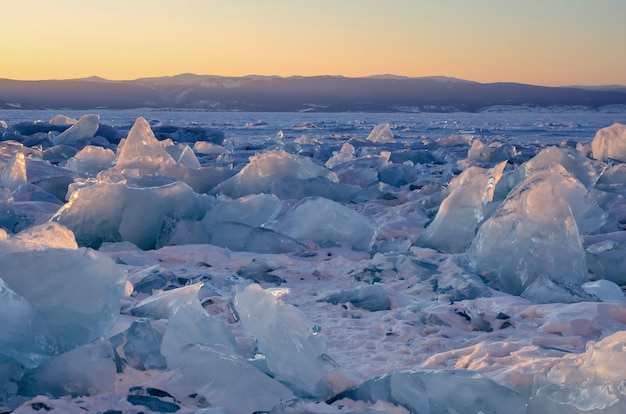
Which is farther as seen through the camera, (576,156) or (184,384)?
(576,156)

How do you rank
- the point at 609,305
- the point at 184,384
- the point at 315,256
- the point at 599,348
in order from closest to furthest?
the point at 599,348
the point at 184,384
the point at 609,305
the point at 315,256

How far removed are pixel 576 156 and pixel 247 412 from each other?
4.19 m

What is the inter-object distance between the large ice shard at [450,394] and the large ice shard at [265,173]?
3.73 m

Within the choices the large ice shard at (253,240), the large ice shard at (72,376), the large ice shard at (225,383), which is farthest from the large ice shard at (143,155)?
the large ice shard at (225,383)

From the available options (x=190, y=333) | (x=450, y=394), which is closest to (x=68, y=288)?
(x=190, y=333)

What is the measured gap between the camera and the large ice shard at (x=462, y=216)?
3594 mm

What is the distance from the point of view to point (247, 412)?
1.56 m

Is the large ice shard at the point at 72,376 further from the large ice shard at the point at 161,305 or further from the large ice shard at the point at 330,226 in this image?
the large ice shard at the point at 330,226

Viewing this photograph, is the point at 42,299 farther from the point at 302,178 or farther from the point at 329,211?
the point at 302,178

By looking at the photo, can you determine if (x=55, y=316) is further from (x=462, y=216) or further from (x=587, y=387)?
(x=462, y=216)

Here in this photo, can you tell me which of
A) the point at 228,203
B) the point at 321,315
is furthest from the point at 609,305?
the point at 228,203

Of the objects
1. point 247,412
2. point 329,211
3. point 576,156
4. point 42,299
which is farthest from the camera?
point 576,156

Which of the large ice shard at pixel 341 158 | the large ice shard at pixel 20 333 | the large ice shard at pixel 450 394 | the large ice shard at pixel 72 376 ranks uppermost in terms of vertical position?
the large ice shard at pixel 20 333

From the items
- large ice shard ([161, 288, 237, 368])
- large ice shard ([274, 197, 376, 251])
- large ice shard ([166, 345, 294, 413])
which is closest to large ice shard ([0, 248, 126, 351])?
large ice shard ([161, 288, 237, 368])
